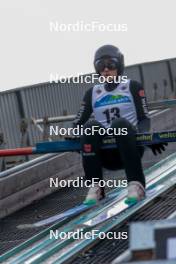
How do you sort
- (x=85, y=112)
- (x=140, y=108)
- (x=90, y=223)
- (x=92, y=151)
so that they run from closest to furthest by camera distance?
(x=90, y=223)
(x=92, y=151)
(x=140, y=108)
(x=85, y=112)

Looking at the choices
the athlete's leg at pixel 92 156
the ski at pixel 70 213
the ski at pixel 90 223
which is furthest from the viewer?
the athlete's leg at pixel 92 156

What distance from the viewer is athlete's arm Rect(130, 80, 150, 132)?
17.5 ft

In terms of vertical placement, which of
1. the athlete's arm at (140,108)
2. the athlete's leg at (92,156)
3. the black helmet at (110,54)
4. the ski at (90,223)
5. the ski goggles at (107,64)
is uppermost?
the black helmet at (110,54)

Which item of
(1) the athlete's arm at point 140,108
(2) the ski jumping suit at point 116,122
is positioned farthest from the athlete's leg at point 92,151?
(1) the athlete's arm at point 140,108

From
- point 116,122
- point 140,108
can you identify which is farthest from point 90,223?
point 140,108

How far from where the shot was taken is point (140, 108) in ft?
17.6

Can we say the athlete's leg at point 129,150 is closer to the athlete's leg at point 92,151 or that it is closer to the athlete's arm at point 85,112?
the athlete's leg at point 92,151

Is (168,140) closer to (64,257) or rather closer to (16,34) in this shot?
(64,257)

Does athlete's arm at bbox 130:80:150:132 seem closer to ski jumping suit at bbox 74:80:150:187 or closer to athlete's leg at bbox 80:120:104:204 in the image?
ski jumping suit at bbox 74:80:150:187

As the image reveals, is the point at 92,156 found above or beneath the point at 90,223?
above

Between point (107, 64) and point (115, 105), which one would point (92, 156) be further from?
point (107, 64)

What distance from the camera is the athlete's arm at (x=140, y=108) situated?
534cm

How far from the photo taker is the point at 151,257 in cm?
241

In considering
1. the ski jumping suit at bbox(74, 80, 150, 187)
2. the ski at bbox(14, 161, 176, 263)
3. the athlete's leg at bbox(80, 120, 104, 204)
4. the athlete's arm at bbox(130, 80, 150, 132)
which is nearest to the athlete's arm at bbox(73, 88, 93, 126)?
the ski jumping suit at bbox(74, 80, 150, 187)
